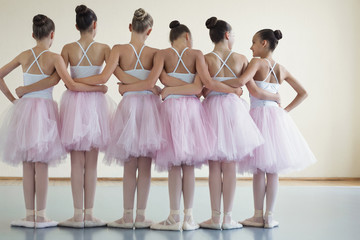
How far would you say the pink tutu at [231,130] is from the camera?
344 cm

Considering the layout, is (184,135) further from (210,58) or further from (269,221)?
(269,221)

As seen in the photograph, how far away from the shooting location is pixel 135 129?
3436 mm

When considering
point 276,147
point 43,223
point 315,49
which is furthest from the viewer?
point 315,49

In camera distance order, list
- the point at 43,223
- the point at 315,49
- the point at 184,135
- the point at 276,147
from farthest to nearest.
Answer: the point at 315,49
the point at 276,147
the point at 43,223
the point at 184,135

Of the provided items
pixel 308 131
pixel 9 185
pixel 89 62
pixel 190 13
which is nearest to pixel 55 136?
pixel 89 62

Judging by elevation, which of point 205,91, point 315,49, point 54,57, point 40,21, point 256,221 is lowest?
point 256,221

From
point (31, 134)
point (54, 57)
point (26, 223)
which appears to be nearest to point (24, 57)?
point (54, 57)

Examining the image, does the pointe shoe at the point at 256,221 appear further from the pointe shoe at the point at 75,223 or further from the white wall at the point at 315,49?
the white wall at the point at 315,49

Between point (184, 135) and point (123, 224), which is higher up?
point (184, 135)

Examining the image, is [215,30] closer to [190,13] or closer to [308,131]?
[190,13]

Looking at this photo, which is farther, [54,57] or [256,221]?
[256,221]

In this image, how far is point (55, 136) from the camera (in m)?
3.46

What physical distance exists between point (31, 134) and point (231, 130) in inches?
49.3

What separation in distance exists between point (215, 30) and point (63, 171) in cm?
402
